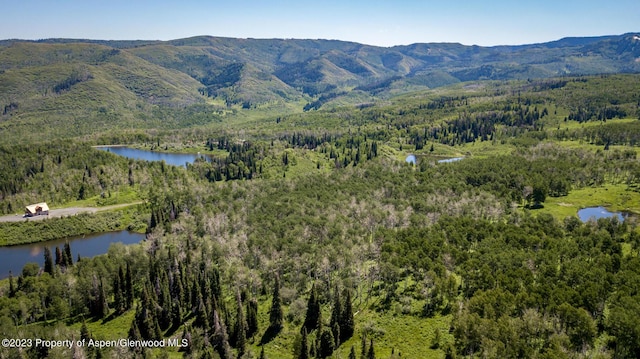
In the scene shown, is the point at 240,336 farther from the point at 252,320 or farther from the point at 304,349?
the point at 304,349

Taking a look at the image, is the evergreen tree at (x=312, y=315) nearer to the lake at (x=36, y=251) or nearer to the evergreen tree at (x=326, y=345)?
the evergreen tree at (x=326, y=345)

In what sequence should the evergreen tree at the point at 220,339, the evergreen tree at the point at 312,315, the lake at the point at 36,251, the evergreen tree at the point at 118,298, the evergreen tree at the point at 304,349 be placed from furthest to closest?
1. the lake at the point at 36,251
2. the evergreen tree at the point at 118,298
3. the evergreen tree at the point at 312,315
4. the evergreen tree at the point at 220,339
5. the evergreen tree at the point at 304,349

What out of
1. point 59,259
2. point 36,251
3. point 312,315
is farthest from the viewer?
point 36,251

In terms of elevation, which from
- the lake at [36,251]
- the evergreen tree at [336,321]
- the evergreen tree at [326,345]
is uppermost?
the evergreen tree at [336,321]

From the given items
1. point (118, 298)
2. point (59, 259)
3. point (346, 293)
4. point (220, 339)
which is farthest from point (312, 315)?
point (59, 259)

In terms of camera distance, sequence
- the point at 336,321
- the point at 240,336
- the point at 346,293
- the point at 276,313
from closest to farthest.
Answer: the point at 240,336, the point at 336,321, the point at 346,293, the point at 276,313

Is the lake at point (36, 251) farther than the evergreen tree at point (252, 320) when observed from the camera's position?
Yes

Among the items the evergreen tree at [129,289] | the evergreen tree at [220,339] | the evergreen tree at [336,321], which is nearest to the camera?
the evergreen tree at [220,339]

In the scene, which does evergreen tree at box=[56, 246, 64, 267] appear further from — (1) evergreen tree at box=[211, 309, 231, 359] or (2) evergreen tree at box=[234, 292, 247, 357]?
(2) evergreen tree at box=[234, 292, 247, 357]

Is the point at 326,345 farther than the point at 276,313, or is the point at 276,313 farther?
the point at 276,313

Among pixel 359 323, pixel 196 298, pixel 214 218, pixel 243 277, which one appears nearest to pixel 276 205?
pixel 214 218

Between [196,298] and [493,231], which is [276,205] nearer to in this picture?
[196,298]

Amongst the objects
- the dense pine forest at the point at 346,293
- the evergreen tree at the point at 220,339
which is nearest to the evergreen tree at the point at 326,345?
the dense pine forest at the point at 346,293
